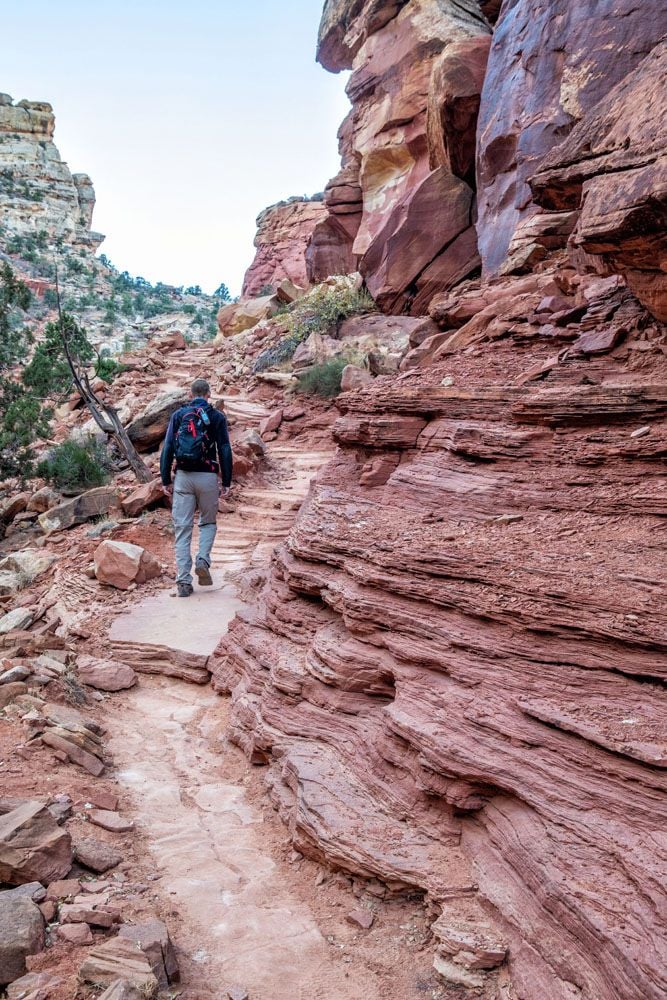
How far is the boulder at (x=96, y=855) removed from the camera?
3074 millimetres

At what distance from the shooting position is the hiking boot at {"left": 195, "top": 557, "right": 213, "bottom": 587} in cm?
757

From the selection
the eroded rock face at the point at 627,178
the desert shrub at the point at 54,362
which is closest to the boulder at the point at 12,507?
the desert shrub at the point at 54,362

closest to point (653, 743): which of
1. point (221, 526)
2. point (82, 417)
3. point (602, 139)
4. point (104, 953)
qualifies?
point (104, 953)

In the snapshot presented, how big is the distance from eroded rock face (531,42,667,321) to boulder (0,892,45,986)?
4.30 metres

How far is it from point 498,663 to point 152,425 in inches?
439

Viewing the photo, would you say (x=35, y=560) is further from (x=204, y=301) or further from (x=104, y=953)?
(x=204, y=301)

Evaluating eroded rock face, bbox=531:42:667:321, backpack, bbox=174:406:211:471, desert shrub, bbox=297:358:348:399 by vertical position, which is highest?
eroded rock face, bbox=531:42:667:321

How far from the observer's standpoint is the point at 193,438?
7234 millimetres

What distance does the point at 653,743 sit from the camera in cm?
270

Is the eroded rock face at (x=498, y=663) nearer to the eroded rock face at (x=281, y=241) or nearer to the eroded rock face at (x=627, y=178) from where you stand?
the eroded rock face at (x=627, y=178)

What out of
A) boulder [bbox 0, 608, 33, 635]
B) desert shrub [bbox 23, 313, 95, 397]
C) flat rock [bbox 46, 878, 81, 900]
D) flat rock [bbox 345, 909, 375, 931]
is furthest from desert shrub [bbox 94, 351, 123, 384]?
flat rock [bbox 345, 909, 375, 931]

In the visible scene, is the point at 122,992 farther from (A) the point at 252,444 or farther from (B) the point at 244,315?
(B) the point at 244,315

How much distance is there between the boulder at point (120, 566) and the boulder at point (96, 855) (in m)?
4.72

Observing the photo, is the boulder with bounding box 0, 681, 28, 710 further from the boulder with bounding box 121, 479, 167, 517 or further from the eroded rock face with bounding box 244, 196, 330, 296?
the eroded rock face with bounding box 244, 196, 330, 296
